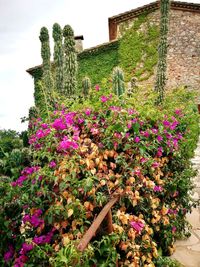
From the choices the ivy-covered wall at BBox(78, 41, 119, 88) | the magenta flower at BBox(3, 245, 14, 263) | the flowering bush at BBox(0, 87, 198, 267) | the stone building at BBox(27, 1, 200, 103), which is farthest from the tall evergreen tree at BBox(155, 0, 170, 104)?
the magenta flower at BBox(3, 245, 14, 263)

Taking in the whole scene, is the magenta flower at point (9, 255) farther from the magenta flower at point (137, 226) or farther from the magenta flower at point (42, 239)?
the magenta flower at point (137, 226)

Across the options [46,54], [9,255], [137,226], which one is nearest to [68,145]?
[137,226]

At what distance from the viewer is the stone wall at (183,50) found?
15891 mm

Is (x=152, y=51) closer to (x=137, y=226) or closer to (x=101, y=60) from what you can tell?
(x=101, y=60)

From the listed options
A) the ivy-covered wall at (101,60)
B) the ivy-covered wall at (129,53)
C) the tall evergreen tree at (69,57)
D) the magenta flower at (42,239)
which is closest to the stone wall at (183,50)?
the ivy-covered wall at (129,53)

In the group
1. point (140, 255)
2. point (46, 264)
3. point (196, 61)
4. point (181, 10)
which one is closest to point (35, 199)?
point (46, 264)

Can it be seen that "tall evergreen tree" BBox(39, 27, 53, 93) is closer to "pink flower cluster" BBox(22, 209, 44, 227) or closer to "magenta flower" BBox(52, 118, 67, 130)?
"magenta flower" BBox(52, 118, 67, 130)

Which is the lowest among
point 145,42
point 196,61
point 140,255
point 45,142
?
point 140,255

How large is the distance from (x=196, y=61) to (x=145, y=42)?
2.95m

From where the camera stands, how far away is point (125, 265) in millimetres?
2258

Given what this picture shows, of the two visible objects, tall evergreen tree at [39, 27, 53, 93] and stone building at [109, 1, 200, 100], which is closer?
tall evergreen tree at [39, 27, 53, 93]

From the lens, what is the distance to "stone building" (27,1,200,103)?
15.9 metres

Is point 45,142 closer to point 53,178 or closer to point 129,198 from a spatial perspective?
point 53,178

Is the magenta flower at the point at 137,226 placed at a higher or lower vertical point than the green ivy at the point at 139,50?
lower
